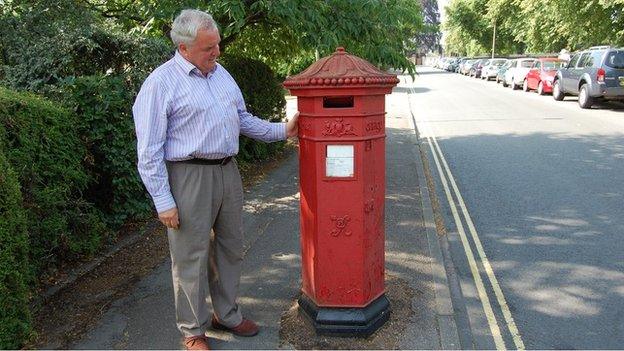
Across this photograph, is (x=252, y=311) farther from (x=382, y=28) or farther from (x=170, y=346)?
(x=382, y=28)

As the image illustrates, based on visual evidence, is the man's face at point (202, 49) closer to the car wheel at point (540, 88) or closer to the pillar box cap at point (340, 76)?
the pillar box cap at point (340, 76)

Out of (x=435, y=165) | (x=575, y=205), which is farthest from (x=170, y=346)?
(x=435, y=165)

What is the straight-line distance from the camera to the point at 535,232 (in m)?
5.57

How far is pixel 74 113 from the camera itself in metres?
4.59

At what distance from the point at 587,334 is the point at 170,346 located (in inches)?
106

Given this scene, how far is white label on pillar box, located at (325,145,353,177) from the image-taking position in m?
3.09

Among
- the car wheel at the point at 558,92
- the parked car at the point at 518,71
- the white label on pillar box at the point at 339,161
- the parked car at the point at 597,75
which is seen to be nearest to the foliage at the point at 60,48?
the white label on pillar box at the point at 339,161

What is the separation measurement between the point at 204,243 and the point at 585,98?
16.3 metres

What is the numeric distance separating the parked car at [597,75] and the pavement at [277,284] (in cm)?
1108

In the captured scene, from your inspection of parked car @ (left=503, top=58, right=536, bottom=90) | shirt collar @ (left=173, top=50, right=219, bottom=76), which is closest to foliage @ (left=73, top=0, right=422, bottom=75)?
shirt collar @ (left=173, top=50, right=219, bottom=76)

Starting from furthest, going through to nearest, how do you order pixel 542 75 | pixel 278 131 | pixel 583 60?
pixel 542 75
pixel 583 60
pixel 278 131

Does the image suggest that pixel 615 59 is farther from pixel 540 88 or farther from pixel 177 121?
pixel 177 121

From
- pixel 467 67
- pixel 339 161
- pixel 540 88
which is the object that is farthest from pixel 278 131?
pixel 467 67

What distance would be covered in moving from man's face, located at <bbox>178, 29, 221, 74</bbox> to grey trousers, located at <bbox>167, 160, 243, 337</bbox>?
1.84 ft
